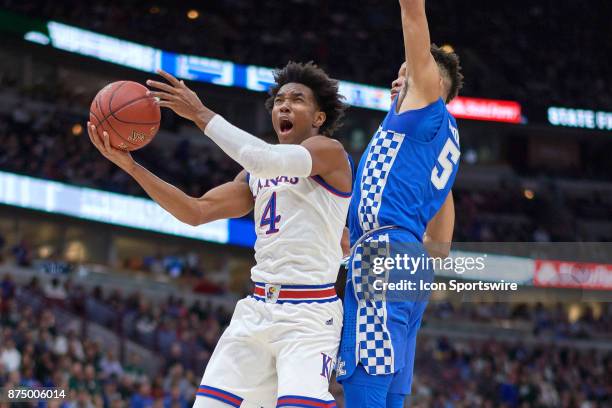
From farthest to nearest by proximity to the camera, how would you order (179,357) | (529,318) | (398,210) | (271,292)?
(529,318)
(179,357)
(271,292)
(398,210)

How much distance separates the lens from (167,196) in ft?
15.0

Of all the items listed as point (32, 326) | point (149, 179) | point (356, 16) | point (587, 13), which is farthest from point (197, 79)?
point (149, 179)

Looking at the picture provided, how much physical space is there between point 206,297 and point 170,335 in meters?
4.85

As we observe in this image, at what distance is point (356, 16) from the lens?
29.9m

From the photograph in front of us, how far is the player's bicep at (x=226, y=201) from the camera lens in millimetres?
4766

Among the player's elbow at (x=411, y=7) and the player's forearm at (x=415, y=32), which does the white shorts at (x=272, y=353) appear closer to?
the player's forearm at (x=415, y=32)

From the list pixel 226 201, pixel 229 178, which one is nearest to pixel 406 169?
pixel 226 201

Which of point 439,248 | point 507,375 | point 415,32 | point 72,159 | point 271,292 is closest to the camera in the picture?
point 415,32

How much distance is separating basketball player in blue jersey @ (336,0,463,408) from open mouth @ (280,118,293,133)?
432 mm

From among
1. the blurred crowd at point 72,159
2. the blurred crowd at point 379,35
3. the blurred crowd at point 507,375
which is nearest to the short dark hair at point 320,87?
the blurred crowd at point 507,375

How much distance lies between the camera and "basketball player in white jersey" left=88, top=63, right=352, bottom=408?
14.0ft

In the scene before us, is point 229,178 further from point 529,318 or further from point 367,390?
point 367,390

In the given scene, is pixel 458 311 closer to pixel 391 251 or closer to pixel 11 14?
pixel 11 14

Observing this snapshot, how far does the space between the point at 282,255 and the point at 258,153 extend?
0.56 meters
